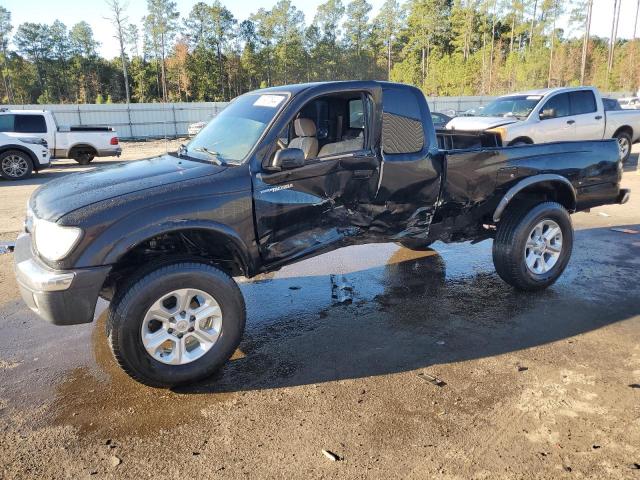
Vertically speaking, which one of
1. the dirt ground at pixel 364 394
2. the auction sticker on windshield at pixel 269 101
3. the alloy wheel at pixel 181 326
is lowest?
the dirt ground at pixel 364 394

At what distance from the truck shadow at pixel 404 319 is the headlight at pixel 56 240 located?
47.4 inches

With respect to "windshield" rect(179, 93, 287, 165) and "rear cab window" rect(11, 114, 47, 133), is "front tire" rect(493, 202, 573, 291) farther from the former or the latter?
"rear cab window" rect(11, 114, 47, 133)

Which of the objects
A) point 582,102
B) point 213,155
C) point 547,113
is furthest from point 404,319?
point 582,102

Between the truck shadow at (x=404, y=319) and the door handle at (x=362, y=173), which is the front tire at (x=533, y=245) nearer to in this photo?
the truck shadow at (x=404, y=319)

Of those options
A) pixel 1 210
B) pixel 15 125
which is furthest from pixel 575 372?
pixel 15 125

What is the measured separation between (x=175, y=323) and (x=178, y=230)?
622 millimetres

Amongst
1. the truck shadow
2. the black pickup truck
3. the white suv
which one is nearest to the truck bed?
the black pickup truck

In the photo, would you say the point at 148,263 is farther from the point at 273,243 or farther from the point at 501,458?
the point at 501,458

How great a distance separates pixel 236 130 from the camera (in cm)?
411

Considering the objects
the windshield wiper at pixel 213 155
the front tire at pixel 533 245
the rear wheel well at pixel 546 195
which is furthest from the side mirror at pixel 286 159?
the rear wheel well at pixel 546 195

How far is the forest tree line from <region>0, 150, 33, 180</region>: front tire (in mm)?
44977

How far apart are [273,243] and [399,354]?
50.1 inches

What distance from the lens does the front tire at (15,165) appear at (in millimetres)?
13789

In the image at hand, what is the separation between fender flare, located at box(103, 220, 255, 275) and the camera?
3.13 metres
